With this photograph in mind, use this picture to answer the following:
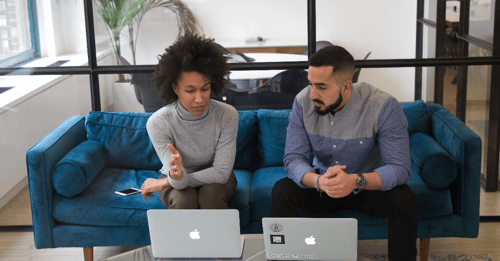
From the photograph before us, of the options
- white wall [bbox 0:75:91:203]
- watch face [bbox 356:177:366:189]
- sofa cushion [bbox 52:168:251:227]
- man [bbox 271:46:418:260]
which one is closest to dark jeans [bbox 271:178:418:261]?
man [bbox 271:46:418:260]

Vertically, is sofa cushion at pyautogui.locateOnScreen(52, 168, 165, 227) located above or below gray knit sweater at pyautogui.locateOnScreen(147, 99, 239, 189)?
below

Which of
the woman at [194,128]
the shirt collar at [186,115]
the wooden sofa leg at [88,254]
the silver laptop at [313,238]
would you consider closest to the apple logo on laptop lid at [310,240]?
the silver laptop at [313,238]

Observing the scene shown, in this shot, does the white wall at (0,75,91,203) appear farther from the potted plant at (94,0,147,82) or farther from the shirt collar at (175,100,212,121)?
the shirt collar at (175,100,212,121)

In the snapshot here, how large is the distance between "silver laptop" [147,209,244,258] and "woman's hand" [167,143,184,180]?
43 cm

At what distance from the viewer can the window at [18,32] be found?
10.0 ft

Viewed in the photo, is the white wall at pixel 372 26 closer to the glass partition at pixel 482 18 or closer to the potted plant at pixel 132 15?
the glass partition at pixel 482 18

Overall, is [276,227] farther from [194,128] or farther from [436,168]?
[436,168]

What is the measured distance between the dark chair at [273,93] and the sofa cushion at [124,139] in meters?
0.56

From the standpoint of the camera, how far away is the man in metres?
2.13

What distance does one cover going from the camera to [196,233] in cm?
172

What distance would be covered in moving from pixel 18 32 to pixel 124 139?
0.99 metres

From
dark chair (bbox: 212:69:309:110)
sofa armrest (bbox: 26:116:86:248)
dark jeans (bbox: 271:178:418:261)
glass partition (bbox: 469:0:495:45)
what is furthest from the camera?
dark chair (bbox: 212:69:309:110)

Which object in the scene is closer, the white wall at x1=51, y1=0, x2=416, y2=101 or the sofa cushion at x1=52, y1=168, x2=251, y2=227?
the sofa cushion at x1=52, y1=168, x2=251, y2=227

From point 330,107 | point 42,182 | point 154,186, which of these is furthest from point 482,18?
point 42,182
